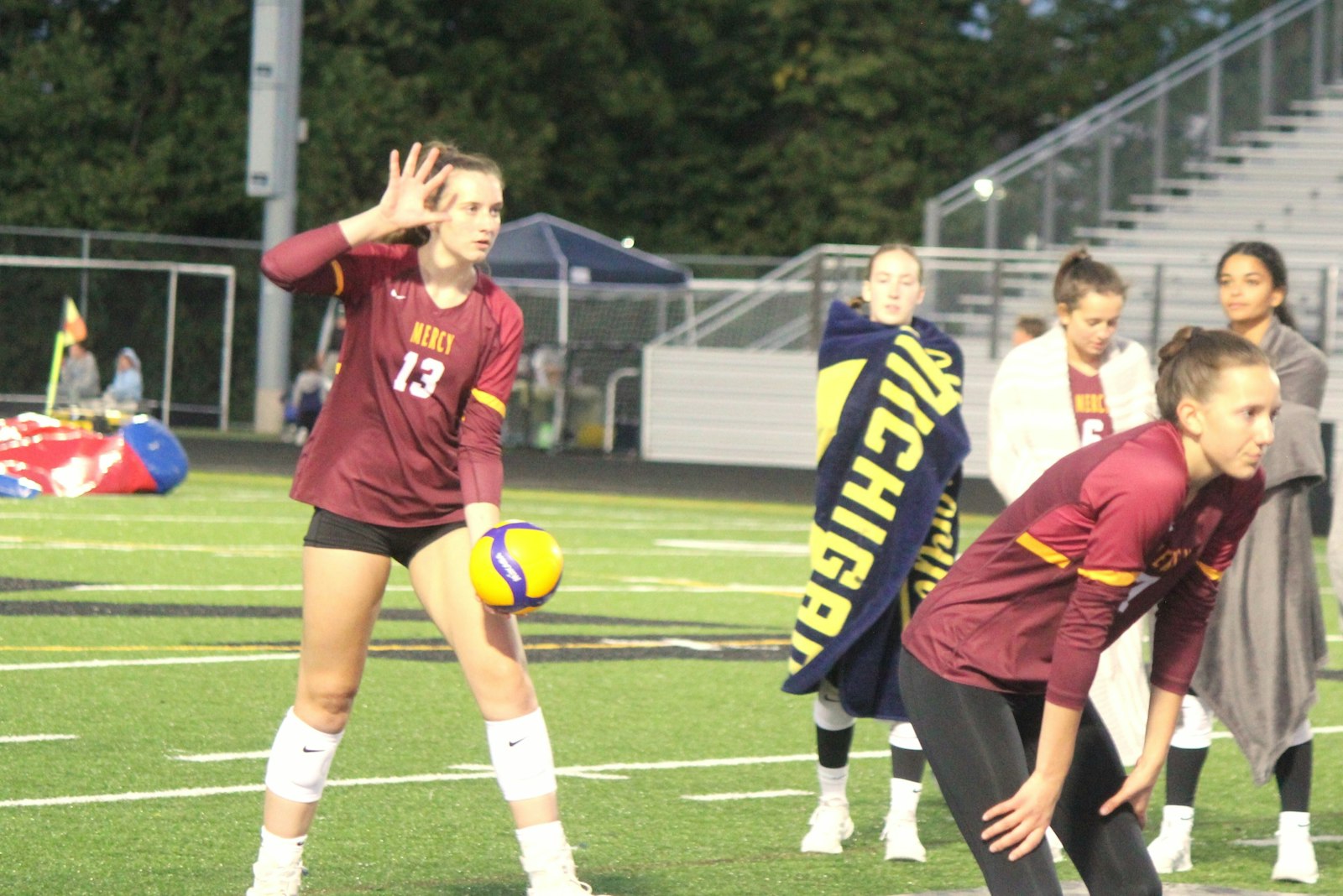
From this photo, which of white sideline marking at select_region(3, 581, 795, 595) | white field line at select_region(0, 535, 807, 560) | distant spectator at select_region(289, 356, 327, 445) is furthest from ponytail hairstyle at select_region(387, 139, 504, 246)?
distant spectator at select_region(289, 356, 327, 445)

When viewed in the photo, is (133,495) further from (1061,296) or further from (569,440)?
(1061,296)

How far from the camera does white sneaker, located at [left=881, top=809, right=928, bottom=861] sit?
6664mm

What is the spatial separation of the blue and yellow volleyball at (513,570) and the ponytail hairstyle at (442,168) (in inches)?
31.1

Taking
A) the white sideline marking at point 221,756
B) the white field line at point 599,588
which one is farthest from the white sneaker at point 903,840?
the white field line at point 599,588

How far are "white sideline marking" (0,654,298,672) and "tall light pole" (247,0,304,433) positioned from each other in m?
20.6

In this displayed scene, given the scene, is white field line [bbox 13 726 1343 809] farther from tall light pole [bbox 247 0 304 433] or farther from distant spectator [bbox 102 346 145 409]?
tall light pole [bbox 247 0 304 433]

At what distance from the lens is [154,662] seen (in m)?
10.1

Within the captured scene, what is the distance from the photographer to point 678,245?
143ft

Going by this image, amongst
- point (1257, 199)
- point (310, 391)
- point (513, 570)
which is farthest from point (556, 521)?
point (1257, 199)

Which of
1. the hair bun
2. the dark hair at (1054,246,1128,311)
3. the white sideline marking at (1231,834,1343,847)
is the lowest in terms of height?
the white sideline marking at (1231,834,1343,847)

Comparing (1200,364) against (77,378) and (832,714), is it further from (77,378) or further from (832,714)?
(77,378)

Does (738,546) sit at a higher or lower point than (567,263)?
lower

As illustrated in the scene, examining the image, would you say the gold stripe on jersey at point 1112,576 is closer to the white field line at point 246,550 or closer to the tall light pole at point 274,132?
the white field line at point 246,550

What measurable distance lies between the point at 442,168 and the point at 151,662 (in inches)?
211
